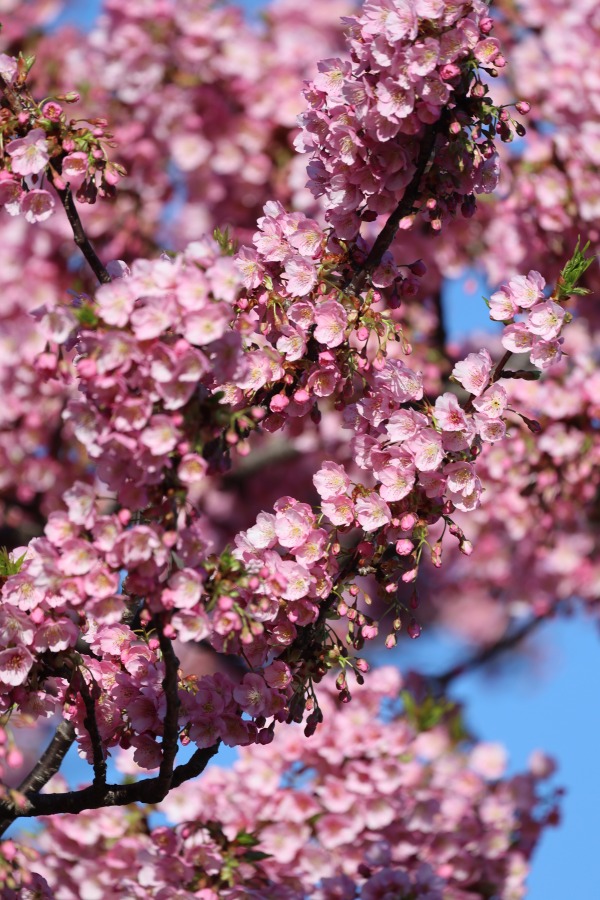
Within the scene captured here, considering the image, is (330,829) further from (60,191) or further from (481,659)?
(481,659)

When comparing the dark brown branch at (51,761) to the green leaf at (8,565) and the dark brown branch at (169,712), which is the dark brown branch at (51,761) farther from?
the green leaf at (8,565)

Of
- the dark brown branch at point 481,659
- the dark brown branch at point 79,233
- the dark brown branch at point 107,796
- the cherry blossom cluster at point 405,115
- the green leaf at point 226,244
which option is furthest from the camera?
the dark brown branch at point 481,659

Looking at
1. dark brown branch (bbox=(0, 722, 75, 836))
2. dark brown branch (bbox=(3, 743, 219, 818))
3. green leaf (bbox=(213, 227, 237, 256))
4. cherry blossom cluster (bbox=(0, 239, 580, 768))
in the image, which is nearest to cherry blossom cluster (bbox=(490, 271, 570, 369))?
cherry blossom cluster (bbox=(0, 239, 580, 768))

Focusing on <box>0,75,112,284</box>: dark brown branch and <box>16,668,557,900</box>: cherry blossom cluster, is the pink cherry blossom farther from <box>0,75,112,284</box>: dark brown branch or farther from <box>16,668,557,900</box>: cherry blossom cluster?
<box>16,668,557,900</box>: cherry blossom cluster

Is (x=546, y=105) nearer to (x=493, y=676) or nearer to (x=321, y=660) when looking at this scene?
(x=321, y=660)

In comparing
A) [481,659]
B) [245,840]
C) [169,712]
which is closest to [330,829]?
[245,840]

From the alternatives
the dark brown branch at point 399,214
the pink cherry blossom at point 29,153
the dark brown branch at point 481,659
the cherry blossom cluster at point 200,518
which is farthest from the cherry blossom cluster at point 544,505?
the pink cherry blossom at point 29,153
